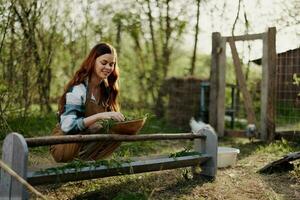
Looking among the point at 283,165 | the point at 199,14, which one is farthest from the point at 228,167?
the point at 199,14

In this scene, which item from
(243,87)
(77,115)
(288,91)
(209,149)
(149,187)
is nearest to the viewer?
(77,115)

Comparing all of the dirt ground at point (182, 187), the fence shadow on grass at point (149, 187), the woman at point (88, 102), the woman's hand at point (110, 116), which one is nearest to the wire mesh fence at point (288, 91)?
the dirt ground at point (182, 187)

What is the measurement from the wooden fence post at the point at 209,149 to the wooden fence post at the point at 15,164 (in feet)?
6.54

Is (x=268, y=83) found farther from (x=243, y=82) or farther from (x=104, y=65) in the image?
(x=104, y=65)

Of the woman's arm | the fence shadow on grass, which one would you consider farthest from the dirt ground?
the woman's arm

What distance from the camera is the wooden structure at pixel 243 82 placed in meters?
7.34

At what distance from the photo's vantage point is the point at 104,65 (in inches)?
149

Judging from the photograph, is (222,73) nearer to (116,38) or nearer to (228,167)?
(228,167)

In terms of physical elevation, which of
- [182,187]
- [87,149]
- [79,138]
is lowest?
[182,187]

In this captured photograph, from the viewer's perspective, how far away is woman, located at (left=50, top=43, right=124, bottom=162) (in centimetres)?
358

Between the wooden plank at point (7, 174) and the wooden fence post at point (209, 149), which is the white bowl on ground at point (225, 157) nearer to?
the wooden fence post at point (209, 149)

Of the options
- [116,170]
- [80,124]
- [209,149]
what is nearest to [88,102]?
[80,124]

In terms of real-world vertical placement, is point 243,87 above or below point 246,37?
below

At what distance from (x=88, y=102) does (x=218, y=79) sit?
4.70 metres
